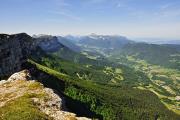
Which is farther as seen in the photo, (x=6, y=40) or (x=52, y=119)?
(x=6, y=40)

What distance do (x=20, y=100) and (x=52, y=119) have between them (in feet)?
47.8

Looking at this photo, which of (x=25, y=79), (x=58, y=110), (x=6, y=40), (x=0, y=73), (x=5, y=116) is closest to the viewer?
(x=5, y=116)

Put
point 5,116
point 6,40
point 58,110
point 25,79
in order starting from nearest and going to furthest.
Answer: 1. point 5,116
2. point 58,110
3. point 25,79
4. point 6,40

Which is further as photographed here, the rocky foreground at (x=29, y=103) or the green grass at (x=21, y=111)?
the rocky foreground at (x=29, y=103)

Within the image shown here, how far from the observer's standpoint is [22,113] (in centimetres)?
7094

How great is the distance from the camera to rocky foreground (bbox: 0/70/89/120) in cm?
7112

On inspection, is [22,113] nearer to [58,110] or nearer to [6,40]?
[58,110]

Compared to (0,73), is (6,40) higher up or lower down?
higher up

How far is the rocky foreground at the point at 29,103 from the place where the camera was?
7112 centimetres

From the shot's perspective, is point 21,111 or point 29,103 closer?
point 21,111

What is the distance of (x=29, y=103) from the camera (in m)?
79.0

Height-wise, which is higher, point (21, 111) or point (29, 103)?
point (29, 103)

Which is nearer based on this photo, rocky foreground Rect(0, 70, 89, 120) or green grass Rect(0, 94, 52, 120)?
green grass Rect(0, 94, 52, 120)

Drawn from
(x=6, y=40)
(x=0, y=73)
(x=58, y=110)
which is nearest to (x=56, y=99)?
(x=58, y=110)
